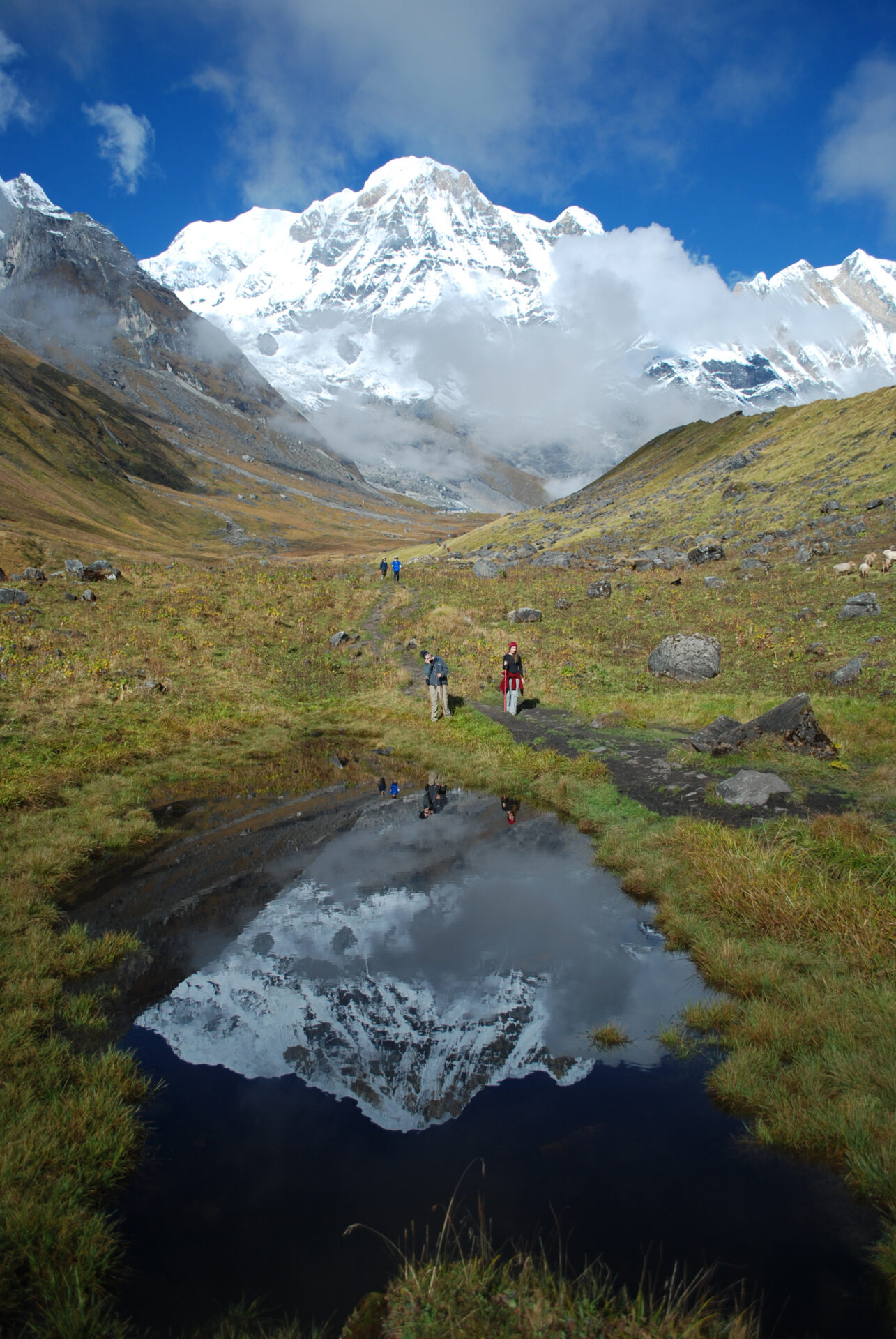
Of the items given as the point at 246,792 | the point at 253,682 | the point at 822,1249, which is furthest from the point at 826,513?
the point at 822,1249

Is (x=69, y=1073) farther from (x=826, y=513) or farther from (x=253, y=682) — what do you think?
(x=826, y=513)

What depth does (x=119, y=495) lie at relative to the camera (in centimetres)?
11925

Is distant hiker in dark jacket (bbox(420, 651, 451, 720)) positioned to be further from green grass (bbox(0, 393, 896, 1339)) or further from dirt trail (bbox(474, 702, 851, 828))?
dirt trail (bbox(474, 702, 851, 828))

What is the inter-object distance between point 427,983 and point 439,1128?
222cm

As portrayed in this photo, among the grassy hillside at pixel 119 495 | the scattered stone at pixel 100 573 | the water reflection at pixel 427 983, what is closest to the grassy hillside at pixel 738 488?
the scattered stone at pixel 100 573

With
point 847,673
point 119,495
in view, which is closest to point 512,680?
point 847,673

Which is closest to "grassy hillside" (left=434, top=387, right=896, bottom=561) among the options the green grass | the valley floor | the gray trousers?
the green grass

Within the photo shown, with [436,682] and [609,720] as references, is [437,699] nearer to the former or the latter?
[436,682]

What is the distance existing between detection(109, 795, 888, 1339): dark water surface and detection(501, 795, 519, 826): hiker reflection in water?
3.85 m

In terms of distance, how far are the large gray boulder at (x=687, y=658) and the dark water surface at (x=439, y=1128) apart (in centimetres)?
1558

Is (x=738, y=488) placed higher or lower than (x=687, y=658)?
higher

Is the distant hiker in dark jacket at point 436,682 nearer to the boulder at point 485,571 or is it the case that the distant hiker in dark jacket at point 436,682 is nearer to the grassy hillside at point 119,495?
the boulder at point 485,571

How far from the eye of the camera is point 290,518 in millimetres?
163250

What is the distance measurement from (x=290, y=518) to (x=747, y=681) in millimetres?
154695
